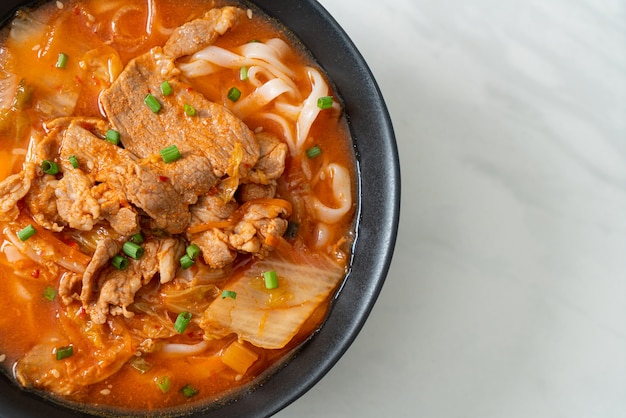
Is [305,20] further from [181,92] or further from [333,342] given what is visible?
[333,342]

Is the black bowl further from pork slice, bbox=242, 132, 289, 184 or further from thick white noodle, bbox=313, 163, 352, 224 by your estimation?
pork slice, bbox=242, 132, 289, 184

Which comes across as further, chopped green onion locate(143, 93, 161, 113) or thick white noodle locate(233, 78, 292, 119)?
thick white noodle locate(233, 78, 292, 119)

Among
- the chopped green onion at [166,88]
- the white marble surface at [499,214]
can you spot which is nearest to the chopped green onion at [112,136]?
the chopped green onion at [166,88]

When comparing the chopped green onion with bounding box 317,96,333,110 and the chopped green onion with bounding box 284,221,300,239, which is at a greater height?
the chopped green onion with bounding box 317,96,333,110

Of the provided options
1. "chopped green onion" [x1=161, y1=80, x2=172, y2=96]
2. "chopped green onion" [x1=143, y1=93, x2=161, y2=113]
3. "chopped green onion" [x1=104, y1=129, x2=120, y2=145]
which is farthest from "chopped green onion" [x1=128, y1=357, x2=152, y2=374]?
"chopped green onion" [x1=161, y1=80, x2=172, y2=96]

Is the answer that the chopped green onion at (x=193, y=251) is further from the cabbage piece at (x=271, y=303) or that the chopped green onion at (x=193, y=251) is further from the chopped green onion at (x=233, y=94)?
the chopped green onion at (x=233, y=94)

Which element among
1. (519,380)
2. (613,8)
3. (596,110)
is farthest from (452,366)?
(613,8)

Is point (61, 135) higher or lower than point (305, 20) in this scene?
lower
